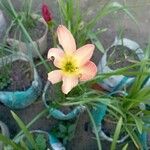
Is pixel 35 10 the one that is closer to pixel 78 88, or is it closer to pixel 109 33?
pixel 109 33

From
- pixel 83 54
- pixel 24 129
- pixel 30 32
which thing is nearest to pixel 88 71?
pixel 83 54

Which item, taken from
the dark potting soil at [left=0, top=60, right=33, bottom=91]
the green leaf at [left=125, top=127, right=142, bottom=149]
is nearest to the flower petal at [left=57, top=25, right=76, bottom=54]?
the green leaf at [left=125, top=127, right=142, bottom=149]

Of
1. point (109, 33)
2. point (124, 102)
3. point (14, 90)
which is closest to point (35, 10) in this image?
point (109, 33)

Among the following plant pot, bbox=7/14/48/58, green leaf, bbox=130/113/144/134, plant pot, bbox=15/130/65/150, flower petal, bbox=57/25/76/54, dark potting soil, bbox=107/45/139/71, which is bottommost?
plant pot, bbox=15/130/65/150

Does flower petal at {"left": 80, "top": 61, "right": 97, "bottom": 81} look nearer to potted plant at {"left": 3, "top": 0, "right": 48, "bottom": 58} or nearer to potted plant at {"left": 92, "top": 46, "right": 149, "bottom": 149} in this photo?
potted plant at {"left": 92, "top": 46, "right": 149, "bottom": 149}

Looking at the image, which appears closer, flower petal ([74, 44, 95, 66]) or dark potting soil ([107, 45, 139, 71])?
flower petal ([74, 44, 95, 66])

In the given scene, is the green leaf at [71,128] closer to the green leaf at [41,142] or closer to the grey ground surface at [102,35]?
the grey ground surface at [102,35]
